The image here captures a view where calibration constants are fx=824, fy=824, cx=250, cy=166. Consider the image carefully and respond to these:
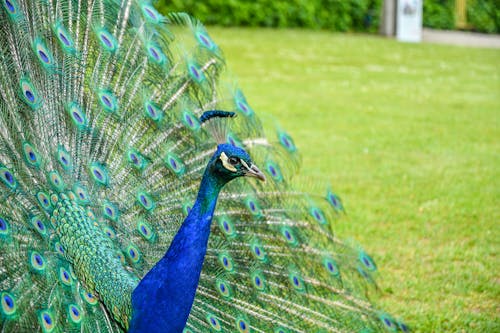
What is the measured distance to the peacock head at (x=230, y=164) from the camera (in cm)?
234

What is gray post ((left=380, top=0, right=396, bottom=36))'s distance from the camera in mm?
18797

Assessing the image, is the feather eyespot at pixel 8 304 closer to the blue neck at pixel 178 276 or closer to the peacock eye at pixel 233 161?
the blue neck at pixel 178 276

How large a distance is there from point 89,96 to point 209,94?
0.62 metres

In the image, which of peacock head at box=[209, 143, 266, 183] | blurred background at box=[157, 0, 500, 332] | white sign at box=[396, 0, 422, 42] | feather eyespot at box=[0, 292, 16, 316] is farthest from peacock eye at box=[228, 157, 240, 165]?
white sign at box=[396, 0, 422, 42]

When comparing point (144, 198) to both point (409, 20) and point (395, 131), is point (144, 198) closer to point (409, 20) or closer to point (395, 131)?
point (395, 131)

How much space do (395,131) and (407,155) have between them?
1.05 m

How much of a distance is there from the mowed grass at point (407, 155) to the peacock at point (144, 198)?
0.68 metres

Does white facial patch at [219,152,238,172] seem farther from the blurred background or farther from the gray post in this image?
the gray post

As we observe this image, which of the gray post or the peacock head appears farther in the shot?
the gray post

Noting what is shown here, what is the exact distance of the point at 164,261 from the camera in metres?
2.39

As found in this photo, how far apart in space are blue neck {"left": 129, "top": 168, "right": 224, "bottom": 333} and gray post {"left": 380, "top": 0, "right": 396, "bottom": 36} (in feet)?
55.9

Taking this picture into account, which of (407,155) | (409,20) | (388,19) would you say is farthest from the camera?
(388,19)

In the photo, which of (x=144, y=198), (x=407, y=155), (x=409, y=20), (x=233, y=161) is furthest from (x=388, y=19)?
(x=233, y=161)

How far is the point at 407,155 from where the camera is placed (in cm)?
716
